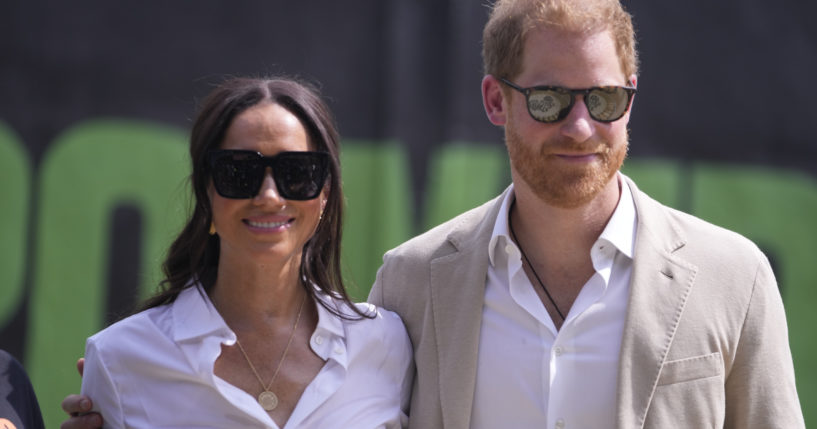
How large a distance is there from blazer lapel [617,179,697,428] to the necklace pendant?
0.86m

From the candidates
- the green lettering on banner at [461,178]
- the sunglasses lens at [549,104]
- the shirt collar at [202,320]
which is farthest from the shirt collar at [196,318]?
the green lettering on banner at [461,178]

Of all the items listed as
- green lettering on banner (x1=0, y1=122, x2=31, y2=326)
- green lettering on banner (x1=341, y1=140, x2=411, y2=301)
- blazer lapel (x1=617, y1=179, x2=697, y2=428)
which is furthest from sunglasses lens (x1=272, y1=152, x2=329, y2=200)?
green lettering on banner (x1=0, y1=122, x2=31, y2=326)

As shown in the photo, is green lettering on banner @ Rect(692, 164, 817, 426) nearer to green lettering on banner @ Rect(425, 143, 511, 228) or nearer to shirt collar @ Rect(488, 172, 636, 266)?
green lettering on banner @ Rect(425, 143, 511, 228)

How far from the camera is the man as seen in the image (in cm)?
250

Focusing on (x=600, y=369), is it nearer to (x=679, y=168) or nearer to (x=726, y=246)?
(x=726, y=246)

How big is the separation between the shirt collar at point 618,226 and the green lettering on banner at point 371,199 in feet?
5.96

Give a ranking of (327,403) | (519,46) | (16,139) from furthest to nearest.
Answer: (16,139)
(519,46)
(327,403)

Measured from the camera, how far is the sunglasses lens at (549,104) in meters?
2.60

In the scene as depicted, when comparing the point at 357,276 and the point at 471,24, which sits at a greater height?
the point at 471,24

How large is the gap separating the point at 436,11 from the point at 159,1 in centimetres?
129

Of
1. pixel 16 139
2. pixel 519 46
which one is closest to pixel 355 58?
pixel 16 139

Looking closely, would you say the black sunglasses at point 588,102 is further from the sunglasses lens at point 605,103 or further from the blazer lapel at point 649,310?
Answer: the blazer lapel at point 649,310

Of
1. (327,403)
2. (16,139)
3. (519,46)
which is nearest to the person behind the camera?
(327,403)

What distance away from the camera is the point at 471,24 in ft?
15.5
